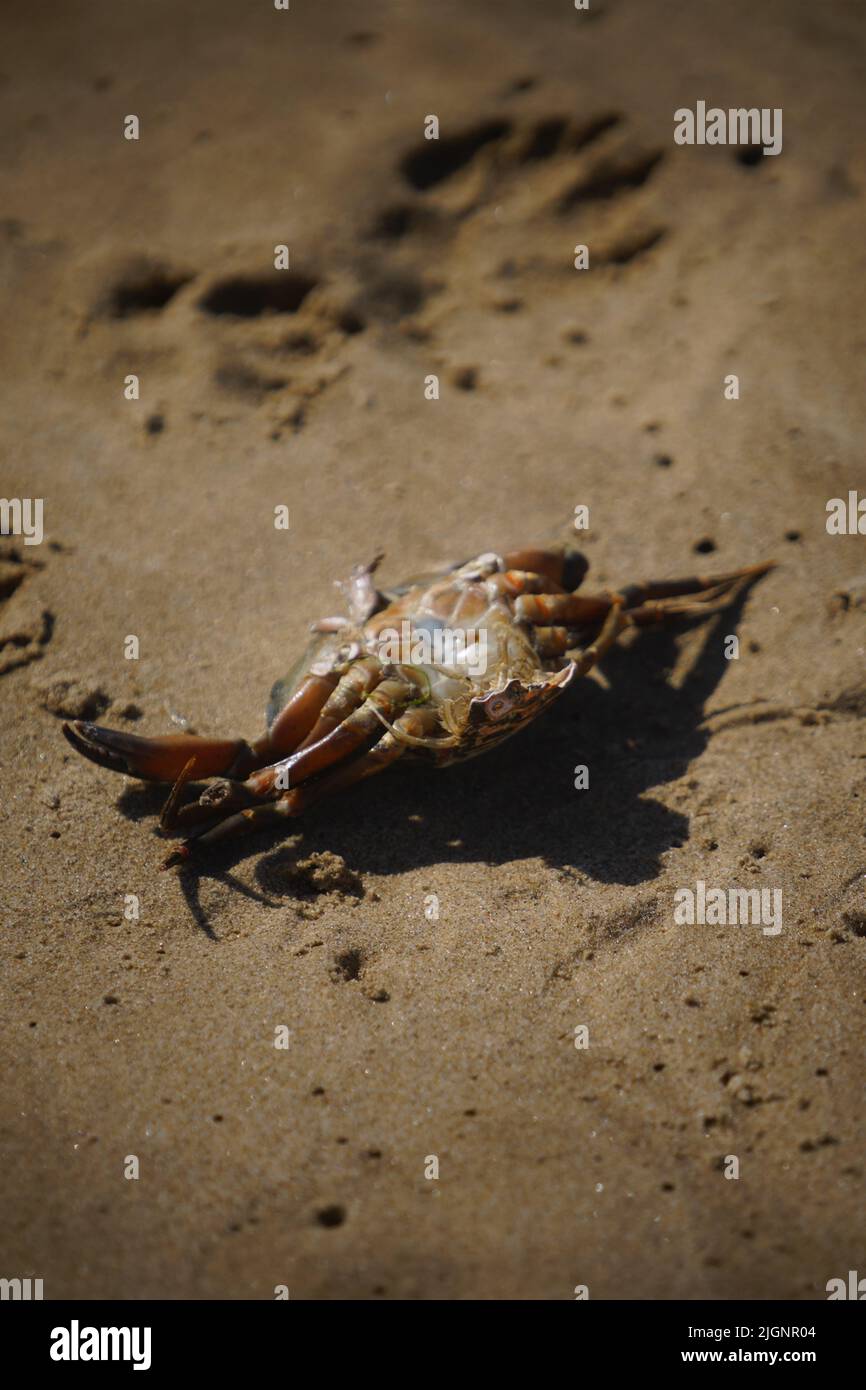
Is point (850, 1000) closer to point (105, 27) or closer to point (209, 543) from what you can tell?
point (209, 543)

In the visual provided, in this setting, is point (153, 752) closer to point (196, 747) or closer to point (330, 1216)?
point (196, 747)

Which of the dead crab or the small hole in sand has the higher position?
the dead crab

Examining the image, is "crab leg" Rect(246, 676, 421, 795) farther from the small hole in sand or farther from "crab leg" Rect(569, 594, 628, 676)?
the small hole in sand

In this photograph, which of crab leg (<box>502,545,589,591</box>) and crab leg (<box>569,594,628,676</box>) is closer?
crab leg (<box>569,594,628,676</box>)

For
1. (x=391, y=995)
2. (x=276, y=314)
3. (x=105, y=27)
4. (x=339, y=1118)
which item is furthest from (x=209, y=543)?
(x=105, y=27)

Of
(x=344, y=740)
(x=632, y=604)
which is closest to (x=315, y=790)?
(x=344, y=740)

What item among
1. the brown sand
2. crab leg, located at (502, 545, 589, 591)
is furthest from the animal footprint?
crab leg, located at (502, 545, 589, 591)

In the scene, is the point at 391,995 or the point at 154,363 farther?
the point at 154,363
